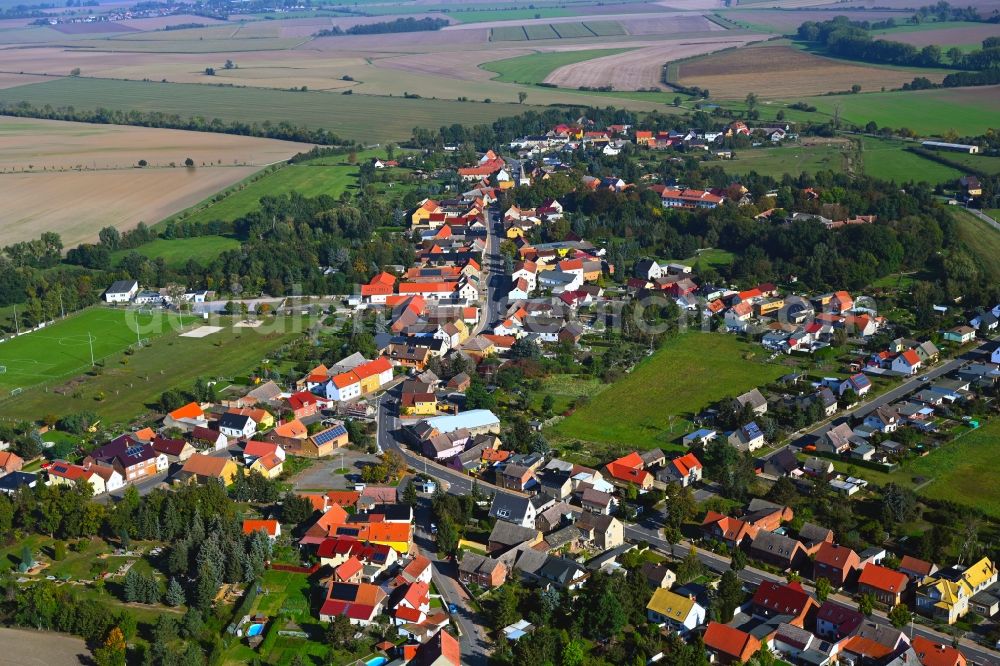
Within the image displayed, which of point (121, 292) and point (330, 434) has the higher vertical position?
point (121, 292)

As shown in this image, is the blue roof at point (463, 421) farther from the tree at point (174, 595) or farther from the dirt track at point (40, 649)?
the dirt track at point (40, 649)

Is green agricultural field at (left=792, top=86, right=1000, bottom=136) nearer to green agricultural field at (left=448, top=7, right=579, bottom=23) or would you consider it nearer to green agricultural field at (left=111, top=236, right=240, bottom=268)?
green agricultural field at (left=111, top=236, right=240, bottom=268)

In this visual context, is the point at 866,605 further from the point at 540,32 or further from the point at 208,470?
the point at 540,32

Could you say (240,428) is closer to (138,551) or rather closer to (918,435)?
(138,551)

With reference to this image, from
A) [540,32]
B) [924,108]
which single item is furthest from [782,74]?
[540,32]

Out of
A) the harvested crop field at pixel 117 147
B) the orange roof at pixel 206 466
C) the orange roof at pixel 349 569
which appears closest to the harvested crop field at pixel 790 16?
the harvested crop field at pixel 117 147

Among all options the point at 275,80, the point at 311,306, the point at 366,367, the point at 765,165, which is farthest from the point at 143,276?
the point at 275,80

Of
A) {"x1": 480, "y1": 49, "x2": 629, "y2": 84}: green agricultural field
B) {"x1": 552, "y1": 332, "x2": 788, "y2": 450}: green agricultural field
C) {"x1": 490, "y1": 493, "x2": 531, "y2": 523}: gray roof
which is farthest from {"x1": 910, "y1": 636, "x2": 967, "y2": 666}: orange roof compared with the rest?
{"x1": 480, "y1": 49, "x2": 629, "y2": 84}: green agricultural field
